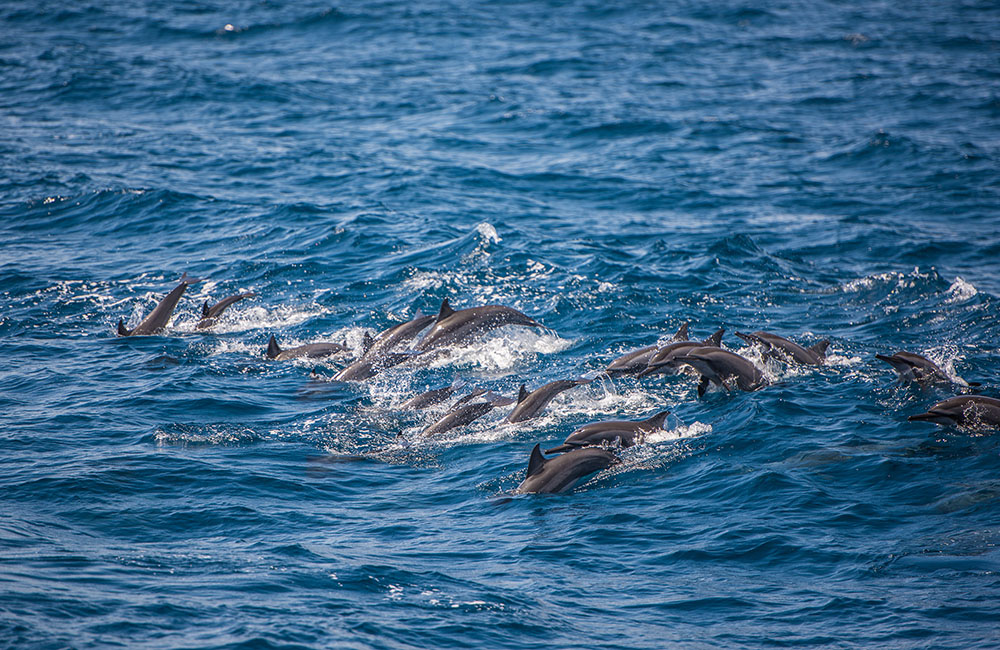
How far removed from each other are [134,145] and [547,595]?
24.6m

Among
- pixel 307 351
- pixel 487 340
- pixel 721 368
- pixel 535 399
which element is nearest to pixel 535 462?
pixel 535 399

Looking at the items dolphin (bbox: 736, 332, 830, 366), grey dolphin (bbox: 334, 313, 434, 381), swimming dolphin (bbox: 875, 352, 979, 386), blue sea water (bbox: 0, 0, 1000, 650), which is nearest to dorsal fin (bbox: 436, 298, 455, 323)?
grey dolphin (bbox: 334, 313, 434, 381)

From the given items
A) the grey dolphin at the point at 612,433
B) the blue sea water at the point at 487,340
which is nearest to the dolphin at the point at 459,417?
the blue sea water at the point at 487,340

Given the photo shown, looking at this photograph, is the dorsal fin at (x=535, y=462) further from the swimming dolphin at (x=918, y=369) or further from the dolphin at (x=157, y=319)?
the dolphin at (x=157, y=319)

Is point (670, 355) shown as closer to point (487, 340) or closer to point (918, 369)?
point (918, 369)

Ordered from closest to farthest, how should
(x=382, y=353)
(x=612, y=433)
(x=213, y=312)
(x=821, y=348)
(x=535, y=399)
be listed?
(x=612, y=433)
(x=535, y=399)
(x=821, y=348)
(x=382, y=353)
(x=213, y=312)

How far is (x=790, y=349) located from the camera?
15.8 meters

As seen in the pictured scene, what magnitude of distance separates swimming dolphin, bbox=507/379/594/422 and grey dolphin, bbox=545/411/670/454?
1.01 m

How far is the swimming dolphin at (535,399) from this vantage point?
1430cm

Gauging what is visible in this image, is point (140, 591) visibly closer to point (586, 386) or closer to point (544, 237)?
point (586, 386)

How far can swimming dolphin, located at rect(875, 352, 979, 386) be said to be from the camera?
14.3m

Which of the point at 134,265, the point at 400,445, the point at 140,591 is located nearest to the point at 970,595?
the point at 400,445

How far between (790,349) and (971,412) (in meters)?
3.35

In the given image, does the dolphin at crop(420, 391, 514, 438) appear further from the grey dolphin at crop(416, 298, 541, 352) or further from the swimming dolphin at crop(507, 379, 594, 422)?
the grey dolphin at crop(416, 298, 541, 352)
